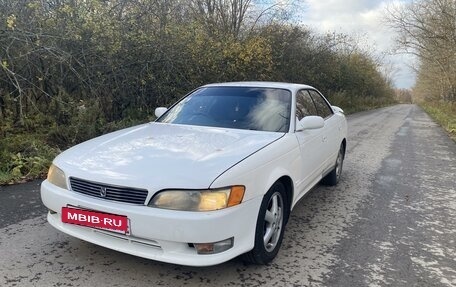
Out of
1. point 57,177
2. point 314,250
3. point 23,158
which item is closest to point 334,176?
point 314,250

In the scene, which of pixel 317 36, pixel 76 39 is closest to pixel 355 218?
pixel 76 39

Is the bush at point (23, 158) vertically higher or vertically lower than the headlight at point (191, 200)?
lower

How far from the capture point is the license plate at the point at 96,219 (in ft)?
8.75

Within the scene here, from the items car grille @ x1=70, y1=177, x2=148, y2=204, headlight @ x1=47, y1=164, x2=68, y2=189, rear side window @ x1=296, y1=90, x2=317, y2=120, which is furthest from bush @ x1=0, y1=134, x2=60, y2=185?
rear side window @ x1=296, y1=90, x2=317, y2=120

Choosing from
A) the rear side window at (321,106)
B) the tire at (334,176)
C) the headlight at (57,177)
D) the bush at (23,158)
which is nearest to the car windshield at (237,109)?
the rear side window at (321,106)

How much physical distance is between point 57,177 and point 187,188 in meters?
1.20

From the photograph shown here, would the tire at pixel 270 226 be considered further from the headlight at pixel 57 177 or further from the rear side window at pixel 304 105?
the headlight at pixel 57 177

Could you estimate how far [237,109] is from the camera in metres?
4.23

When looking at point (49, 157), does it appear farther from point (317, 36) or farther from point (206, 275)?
point (317, 36)

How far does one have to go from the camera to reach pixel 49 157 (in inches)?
250

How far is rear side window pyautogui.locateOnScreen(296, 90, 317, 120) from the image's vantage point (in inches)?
172

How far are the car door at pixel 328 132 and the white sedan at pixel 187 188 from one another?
101 cm

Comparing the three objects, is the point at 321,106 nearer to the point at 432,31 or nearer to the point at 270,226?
the point at 270,226

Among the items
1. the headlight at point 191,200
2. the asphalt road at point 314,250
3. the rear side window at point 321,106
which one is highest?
the rear side window at point 321,106
